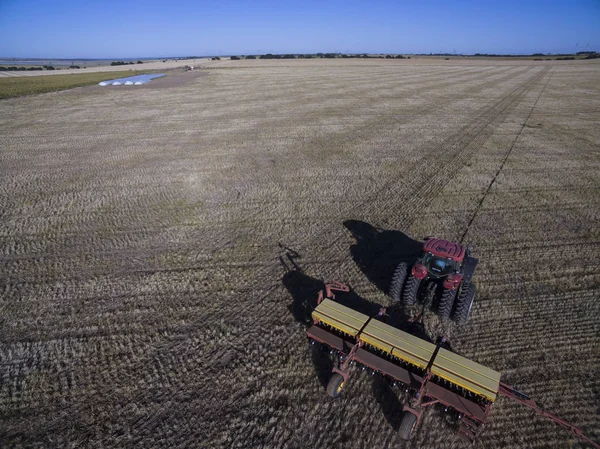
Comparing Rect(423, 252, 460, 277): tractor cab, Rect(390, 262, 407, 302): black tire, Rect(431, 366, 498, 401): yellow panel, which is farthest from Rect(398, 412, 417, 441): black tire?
Rect(423, 252, 460, 277): tractor cab

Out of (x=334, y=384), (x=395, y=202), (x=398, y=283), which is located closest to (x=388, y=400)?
(x=334, y=384)

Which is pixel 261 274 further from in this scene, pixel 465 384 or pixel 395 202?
pixel 395 202

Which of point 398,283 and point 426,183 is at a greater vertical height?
point 398,283

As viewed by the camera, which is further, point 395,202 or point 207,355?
point 395,202

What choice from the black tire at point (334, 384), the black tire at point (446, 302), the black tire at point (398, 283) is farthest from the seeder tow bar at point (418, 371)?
the black tire at point (398, 283)

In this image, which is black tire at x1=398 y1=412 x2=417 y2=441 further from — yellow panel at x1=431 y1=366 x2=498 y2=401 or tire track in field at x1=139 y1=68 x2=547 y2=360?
tire track in field at x1=139 y1=68 x2=547 y2=360

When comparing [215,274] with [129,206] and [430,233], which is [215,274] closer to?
[129,206]
